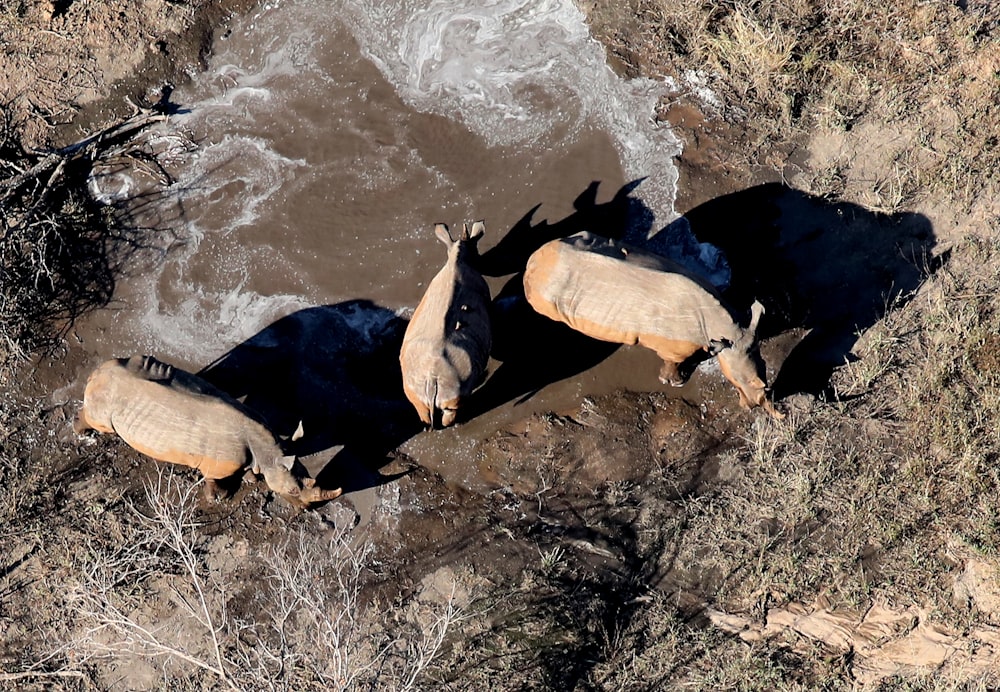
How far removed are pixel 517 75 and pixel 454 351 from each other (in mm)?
4146

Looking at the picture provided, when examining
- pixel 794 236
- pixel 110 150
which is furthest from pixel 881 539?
pixel 110 150

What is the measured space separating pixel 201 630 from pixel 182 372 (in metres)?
3.21

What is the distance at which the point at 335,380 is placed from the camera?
1163 centimetres

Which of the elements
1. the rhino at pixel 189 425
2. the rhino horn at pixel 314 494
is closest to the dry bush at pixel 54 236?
the rhino at pixel 189 425

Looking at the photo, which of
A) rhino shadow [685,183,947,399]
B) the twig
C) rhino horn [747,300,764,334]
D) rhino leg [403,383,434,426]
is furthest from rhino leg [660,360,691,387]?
the twig

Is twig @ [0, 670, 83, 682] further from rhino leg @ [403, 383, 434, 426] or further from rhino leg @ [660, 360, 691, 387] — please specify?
rhino leg @ [660, 360, 691, 387]

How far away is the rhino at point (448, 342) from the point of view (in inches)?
412

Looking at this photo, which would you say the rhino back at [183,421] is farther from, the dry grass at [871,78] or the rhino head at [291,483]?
the dry grass at [871,78]

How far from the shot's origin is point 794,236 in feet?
38.9

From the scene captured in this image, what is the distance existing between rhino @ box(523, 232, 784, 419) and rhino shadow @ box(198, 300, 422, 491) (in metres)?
2.14

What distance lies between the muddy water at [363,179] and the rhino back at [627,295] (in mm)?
1079

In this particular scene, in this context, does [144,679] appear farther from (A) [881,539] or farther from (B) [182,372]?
(A) [881,539]

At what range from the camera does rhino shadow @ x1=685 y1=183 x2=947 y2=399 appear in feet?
38.2

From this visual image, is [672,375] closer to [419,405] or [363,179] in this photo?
[419,405]
